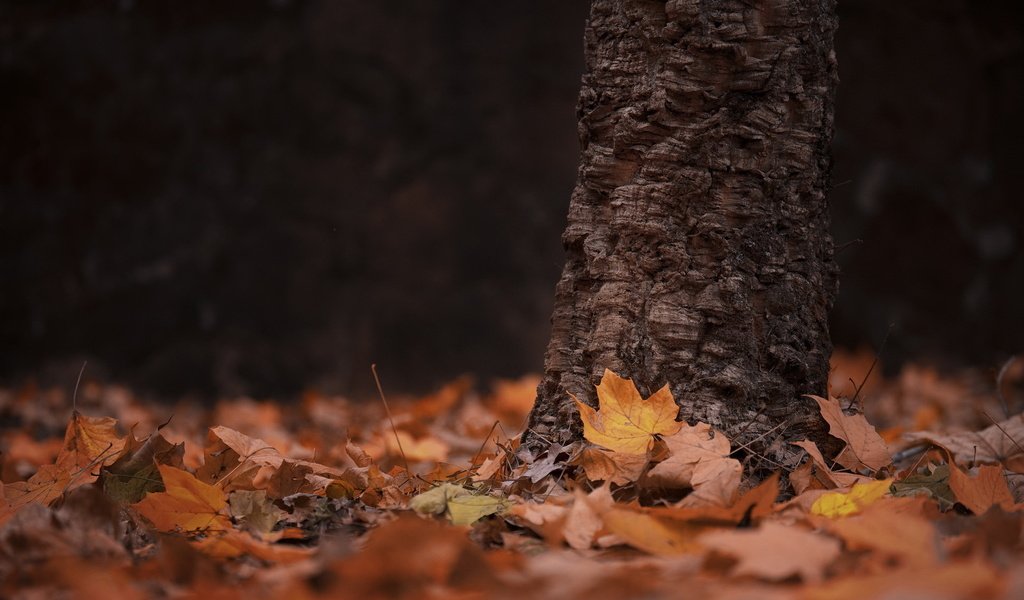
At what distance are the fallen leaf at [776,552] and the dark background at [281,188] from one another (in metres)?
2.73

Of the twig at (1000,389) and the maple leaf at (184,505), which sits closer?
the maple leaf at (184,505)

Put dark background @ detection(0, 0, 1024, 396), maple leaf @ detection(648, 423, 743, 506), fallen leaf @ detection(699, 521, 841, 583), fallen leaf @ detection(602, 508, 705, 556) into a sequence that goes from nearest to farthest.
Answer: fallen leaf @ detection(699, 521, 841, 583) < fallen leaf @ detection(602, 508, 705, 556) < maple leaf @ detection(648, 423, 743, 506) < dark background @ detection(0, 0, 1024, 396)

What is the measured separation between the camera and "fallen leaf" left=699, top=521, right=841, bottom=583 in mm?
632

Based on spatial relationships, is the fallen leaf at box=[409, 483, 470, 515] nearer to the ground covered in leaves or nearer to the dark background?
the ground covered in leaves

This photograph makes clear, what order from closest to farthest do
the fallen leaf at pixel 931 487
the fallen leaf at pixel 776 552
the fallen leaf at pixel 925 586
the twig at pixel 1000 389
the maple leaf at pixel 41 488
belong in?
1. the fallen leaf at pixel 925 586
2. the fallen leaf at pixel 776 552
3. the fallen leaf at pixel 931 487
4. the maple leaf at pixel 41 488
5. the twig at pixel 1000 389

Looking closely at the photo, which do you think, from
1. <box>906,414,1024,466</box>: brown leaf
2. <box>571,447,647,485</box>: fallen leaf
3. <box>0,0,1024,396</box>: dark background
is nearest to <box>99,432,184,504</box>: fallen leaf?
<box>571,447,647,485</box>: fallen leaf

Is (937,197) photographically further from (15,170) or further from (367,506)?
(15,170)

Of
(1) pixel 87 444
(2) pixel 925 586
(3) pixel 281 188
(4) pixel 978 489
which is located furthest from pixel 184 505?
(3) pixel 281 188

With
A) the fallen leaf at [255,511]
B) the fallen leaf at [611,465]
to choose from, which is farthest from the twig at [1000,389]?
the fallen leaf at [255,511]

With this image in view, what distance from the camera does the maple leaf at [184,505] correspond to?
960 mm

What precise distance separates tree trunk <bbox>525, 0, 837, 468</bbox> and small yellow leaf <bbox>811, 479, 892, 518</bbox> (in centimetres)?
16

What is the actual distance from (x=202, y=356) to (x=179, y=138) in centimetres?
81

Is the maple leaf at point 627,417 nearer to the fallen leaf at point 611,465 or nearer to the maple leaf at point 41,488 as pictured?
the fallen leaf at point 611,465

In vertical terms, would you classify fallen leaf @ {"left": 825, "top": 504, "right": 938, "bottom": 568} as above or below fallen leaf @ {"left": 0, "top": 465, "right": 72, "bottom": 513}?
above
